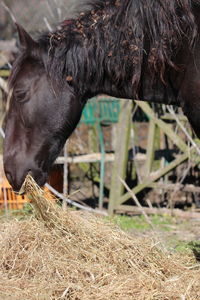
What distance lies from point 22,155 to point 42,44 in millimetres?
709

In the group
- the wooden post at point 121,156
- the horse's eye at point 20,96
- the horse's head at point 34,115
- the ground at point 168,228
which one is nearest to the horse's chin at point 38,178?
the horse's head at point 34,115

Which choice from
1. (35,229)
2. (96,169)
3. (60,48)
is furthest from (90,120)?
(60,48)

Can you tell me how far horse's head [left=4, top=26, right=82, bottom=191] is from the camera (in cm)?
348

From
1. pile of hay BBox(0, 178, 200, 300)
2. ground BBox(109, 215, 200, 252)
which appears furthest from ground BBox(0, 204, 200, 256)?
pile of hay BBox(0, 178, 200, 300)

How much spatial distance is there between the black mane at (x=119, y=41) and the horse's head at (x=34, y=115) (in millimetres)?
56

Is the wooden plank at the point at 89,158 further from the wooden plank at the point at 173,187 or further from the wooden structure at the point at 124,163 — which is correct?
the wooden plank at the point at 173,187

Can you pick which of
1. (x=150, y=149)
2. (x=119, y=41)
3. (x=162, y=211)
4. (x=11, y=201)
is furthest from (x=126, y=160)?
(x=119, y=41)

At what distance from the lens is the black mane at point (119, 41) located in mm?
3336

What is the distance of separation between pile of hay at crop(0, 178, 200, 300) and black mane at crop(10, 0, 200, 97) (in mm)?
817

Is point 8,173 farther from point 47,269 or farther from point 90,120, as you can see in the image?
point 90,120

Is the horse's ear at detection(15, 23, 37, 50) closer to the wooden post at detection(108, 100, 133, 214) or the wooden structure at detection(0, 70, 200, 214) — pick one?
the wooden structure at detection(0, 70, 200, 214)

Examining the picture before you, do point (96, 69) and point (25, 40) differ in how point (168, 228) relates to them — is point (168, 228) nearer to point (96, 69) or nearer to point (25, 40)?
point (96, 69)

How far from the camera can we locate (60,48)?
344 centimetres

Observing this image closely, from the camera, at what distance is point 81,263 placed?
3725 millimetres
